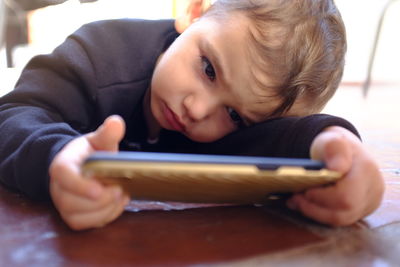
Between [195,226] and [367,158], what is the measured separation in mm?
223

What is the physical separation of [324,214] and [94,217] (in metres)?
0.27

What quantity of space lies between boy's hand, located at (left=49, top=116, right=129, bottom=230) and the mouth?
0.33 m

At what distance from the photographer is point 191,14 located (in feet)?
3.04

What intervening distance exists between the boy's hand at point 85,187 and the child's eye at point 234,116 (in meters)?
0.36

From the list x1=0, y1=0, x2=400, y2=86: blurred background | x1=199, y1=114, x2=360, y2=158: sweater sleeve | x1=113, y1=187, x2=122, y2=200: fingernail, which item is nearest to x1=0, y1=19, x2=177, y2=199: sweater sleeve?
x1=113, y1=187, x2=122, y2=200: fingernail

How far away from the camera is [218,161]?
38cm

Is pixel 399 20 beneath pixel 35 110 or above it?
beneath

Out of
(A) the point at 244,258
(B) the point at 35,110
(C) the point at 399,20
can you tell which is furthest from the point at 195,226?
(C) the point at 399,20

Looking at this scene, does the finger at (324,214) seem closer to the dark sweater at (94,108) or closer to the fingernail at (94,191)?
the dark sweater at (94,108)

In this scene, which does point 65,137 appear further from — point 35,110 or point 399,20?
point 399,20

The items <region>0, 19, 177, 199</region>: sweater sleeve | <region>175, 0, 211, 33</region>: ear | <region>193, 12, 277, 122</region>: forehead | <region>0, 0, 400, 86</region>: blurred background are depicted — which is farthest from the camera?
<region>0, 0, 400, 86</region>: blurred background

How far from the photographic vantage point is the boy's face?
2.44 ft

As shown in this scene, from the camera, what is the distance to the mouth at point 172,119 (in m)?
0.80

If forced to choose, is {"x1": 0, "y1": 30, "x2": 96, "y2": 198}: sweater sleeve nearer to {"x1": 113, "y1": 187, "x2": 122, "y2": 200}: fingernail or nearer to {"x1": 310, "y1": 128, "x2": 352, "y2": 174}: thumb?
{"x1": 113, "y1": 187, "x2": 122, "y2": 200}: fingernail
